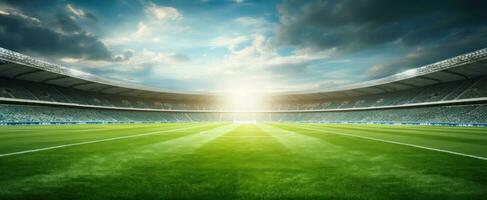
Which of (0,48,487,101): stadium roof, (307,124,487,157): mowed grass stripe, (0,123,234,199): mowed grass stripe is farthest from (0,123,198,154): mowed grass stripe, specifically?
(0,48,487,101): stadium roof

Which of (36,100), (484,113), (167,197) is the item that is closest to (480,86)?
(484,113)

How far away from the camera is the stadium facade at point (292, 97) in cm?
3512

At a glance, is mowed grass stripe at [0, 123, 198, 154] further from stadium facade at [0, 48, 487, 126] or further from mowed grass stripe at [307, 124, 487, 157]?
stadium facade at [0, 48, 487, 126]

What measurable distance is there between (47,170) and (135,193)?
2562mm

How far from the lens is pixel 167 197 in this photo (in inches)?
119

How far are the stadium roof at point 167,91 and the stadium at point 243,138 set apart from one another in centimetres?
20

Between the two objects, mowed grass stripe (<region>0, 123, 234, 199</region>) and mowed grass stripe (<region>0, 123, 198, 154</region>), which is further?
mowed grass stripe (<region>0, 123, 198, 154</region>)

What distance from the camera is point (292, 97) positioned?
77.7 m

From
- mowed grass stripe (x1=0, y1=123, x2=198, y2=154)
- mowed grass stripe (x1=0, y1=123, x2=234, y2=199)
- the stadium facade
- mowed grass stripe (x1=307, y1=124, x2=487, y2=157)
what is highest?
the stadium facade

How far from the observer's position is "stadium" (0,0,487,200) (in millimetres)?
3525

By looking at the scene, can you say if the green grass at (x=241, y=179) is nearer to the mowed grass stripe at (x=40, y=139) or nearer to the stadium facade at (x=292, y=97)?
the mowed grass stripe at (x=40, y=139)

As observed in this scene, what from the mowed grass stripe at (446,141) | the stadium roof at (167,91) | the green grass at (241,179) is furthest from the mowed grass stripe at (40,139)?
the stadium roof at (167,91)

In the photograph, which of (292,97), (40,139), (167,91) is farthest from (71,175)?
(292,97)

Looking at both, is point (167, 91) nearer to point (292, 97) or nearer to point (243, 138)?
point (292, 97)
